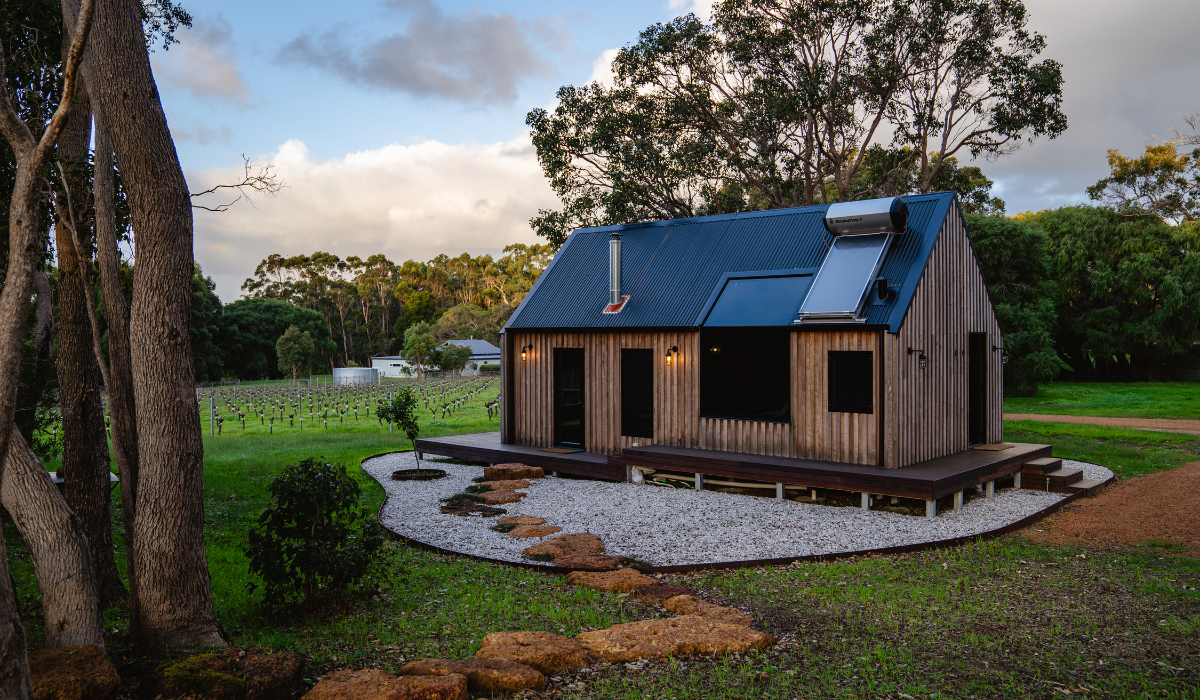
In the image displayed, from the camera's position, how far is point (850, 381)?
927 centimetres

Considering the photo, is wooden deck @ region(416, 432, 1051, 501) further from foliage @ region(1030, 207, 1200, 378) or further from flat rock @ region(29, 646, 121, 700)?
foliage @ region(1030, 207, 1200, 378)

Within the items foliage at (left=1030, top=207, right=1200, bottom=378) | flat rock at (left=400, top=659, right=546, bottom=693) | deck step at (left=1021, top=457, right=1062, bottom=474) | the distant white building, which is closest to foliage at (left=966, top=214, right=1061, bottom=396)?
foliage at (left=1030, top=207, right=1200, bottom=378)

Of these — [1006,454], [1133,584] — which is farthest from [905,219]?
[1133,584]

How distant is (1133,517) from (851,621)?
217 inches

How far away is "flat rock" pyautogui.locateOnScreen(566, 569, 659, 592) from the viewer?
5.74m

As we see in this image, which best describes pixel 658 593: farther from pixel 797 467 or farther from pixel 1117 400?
pixel 1117 400

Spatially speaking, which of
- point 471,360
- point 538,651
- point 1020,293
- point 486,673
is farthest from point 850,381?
point 471,360

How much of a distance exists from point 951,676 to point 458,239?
64.0 m

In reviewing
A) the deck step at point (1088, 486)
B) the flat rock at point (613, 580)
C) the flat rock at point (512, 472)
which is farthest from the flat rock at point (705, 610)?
the deck step at point (1088, 486)

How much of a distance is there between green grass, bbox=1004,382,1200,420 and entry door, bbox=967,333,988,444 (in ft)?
40.5

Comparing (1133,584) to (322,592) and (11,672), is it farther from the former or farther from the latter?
(11,672)

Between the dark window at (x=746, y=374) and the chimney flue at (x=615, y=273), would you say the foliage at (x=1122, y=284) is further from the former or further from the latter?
the dark window at (x=746, y=374)

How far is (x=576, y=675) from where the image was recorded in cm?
396

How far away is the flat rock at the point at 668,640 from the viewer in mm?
4214
